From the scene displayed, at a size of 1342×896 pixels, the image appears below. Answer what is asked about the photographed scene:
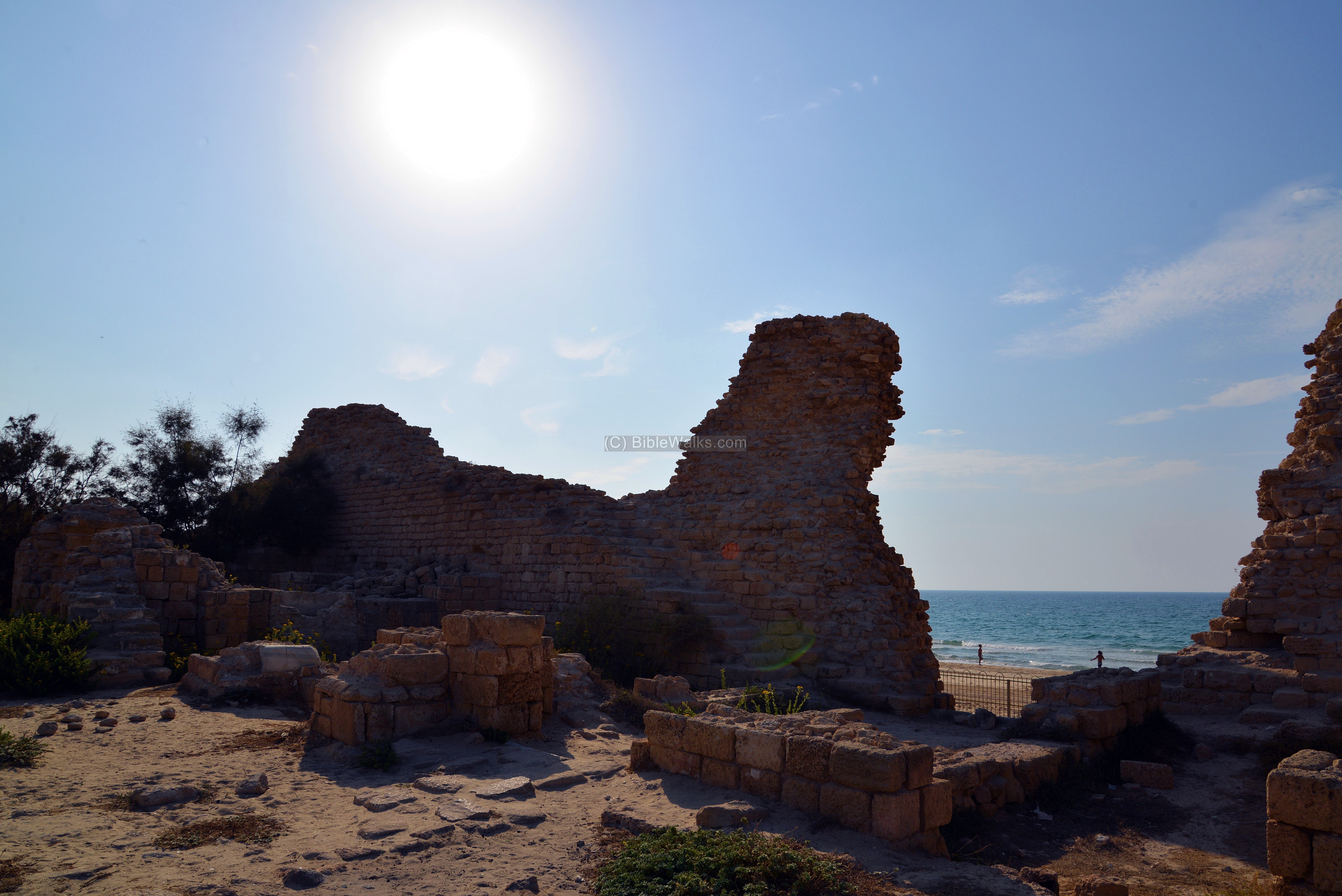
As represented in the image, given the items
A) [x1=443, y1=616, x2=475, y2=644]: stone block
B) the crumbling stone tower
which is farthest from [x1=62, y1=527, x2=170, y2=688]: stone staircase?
the crumbling stone tower

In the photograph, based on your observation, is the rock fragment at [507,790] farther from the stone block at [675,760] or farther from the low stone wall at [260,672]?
the low stone wall at [260,672]

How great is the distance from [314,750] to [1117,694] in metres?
8.27

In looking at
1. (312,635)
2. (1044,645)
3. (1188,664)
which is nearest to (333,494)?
(312,635)

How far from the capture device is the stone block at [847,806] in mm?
5113

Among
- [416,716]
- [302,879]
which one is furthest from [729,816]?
[416,716]

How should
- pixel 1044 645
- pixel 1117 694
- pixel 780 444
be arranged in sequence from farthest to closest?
pixel 1044 645 < pixel 780 444 < pixel 1117 694

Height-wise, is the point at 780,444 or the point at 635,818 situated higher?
the point at 780,444

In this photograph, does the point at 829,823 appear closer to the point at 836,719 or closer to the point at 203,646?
the point at 836,719

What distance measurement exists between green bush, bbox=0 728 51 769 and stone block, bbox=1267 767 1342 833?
8523 mm

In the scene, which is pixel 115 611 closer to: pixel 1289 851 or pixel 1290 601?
pixel 1289 851

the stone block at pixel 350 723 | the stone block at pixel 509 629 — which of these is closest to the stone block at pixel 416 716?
the stone block at pixel 350 723

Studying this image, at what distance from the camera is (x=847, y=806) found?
5.22 m

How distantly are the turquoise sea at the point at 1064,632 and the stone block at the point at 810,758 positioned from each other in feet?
40.5

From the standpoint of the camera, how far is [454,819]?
5281 millimetres
